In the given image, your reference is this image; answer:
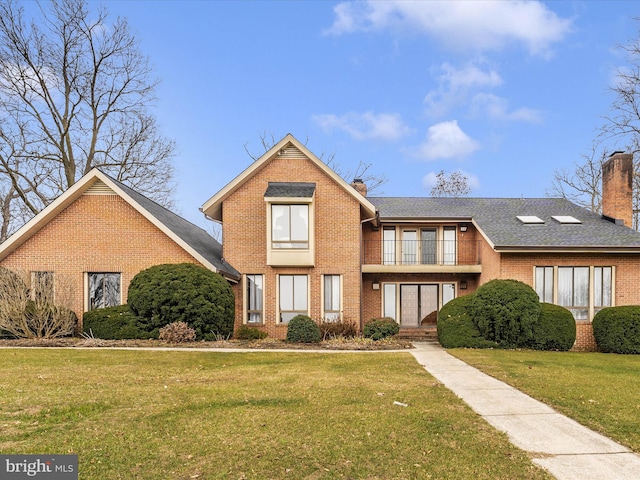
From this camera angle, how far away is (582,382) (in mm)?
8523

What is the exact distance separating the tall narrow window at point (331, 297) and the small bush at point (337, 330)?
0.75 metres

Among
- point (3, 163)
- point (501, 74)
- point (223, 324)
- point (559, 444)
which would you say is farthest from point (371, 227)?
point (3, 163)

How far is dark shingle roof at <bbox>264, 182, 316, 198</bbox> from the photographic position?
16.7 m

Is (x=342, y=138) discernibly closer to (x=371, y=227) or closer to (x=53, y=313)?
(x=371, y=227)

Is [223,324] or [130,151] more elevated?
[130,151]

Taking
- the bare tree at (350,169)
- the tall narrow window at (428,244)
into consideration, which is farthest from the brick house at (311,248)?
the bare tree at (350,169)

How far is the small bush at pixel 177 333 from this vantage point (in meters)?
13.9

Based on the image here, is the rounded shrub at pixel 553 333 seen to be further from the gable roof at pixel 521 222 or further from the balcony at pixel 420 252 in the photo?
the balcony at pixel 420 252

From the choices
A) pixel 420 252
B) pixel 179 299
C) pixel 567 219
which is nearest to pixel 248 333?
pixel 179 299

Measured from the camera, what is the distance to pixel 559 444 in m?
5.01

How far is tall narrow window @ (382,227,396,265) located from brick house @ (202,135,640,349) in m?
0.05

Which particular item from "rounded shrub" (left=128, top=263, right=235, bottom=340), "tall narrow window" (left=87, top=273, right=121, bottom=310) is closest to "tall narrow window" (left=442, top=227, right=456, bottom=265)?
"rounded shrub" (left=128, top=263, right=235, bottom=340)

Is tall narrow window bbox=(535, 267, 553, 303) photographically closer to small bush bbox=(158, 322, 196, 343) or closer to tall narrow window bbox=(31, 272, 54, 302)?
small bush bbox=(158, 322, 196, 343)

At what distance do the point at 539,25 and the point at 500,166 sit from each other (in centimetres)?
1076
